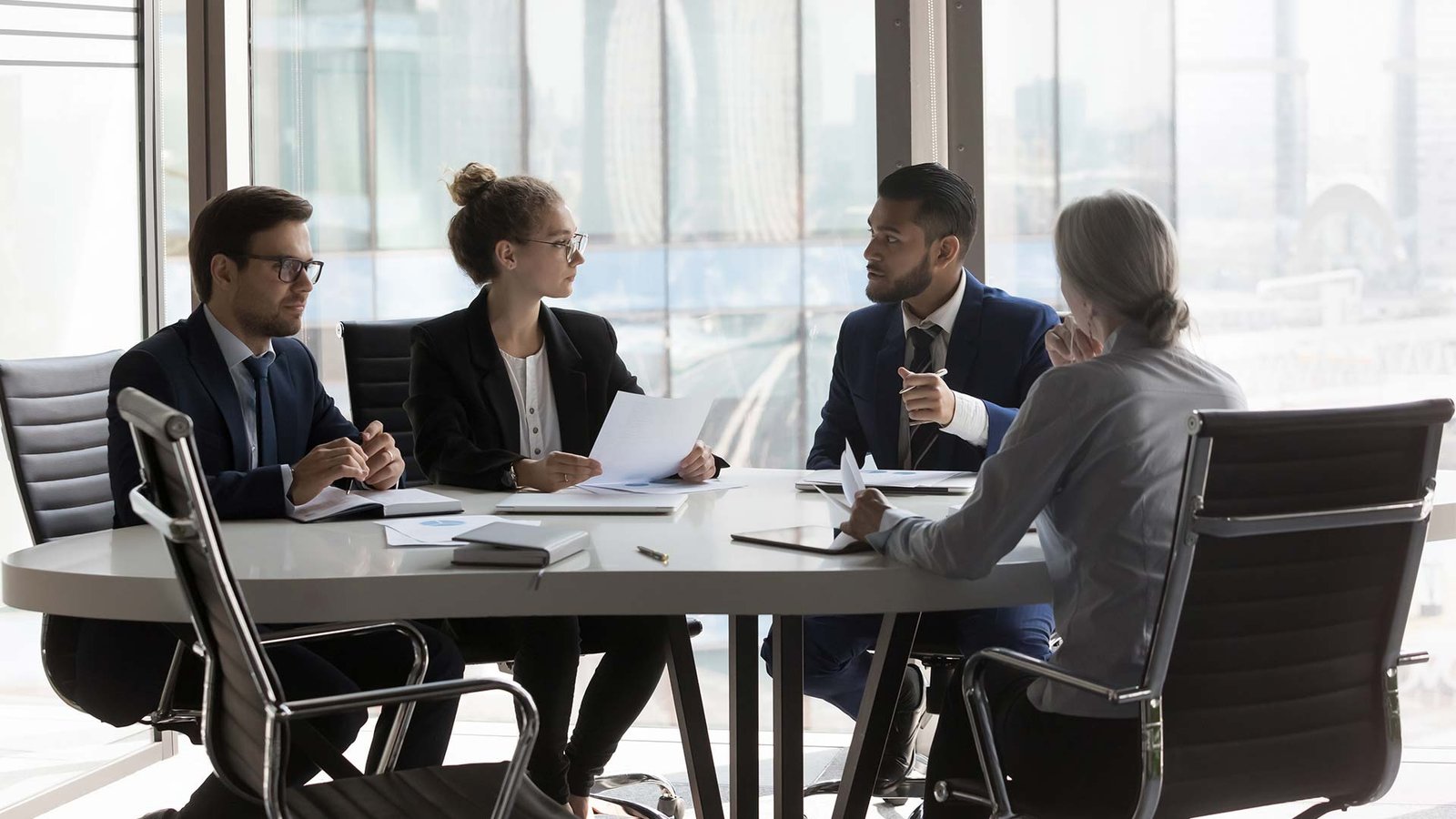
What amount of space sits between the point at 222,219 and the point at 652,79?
162 cm

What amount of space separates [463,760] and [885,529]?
214cm

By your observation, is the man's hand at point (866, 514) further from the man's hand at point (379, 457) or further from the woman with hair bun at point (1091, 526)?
the man's hand at point (379, 457)

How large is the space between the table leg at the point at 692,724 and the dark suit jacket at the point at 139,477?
2.45 ft

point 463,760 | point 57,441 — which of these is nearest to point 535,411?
point 57,441

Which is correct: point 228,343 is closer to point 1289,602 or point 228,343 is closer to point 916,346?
point 916,346

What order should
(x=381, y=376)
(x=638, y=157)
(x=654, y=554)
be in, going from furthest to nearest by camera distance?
(x=638, y=157) < (x=381, y=376) < (x=654, y=554)

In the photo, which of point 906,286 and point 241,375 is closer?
point 241,375

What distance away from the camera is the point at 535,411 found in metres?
2.91

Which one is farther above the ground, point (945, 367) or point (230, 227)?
point (230, 227)

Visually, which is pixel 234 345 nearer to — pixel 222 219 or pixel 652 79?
pixel 222 219

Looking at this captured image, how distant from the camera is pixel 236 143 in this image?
13.1 feet

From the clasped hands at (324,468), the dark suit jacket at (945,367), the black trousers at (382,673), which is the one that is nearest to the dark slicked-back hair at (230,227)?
the clasped hands at (324,468)

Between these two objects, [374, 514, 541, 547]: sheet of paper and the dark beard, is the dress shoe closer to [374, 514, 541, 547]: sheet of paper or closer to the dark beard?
the dark beard

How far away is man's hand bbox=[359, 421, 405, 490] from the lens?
2.39m
